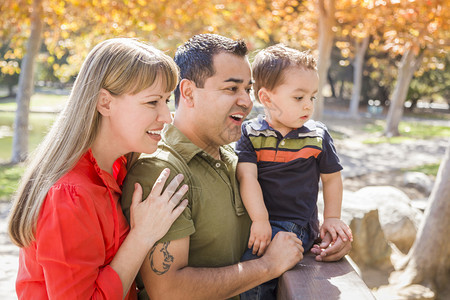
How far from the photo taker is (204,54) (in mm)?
2221

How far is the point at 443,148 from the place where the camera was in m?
14.3

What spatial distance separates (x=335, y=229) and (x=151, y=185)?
98cm

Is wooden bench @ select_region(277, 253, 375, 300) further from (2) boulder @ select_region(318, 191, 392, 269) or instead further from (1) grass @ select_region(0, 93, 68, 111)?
(1) grass @ select_region(0, 93, 68, 111)

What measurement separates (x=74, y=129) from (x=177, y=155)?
0.48 meters

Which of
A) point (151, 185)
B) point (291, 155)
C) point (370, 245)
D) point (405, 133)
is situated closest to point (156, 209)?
point (151, 185)

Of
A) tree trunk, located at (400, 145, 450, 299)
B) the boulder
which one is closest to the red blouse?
the boulder

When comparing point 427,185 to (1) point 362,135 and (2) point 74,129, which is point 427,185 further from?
(1) point 362,135

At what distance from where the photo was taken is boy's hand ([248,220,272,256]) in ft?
6.91

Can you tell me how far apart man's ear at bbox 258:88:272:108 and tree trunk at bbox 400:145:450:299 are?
335cm

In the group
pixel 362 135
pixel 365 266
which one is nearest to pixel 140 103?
pixel 365 266

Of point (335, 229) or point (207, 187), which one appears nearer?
point (207, 187)

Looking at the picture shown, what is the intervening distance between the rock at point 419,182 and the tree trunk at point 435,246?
3.92m

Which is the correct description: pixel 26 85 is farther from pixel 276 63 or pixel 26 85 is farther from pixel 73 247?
pixel 73 247

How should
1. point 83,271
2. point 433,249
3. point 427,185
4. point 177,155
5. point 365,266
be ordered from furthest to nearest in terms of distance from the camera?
point 427,185 < point 365,266 < point 433,249 < point 177,155 < point 83,271
